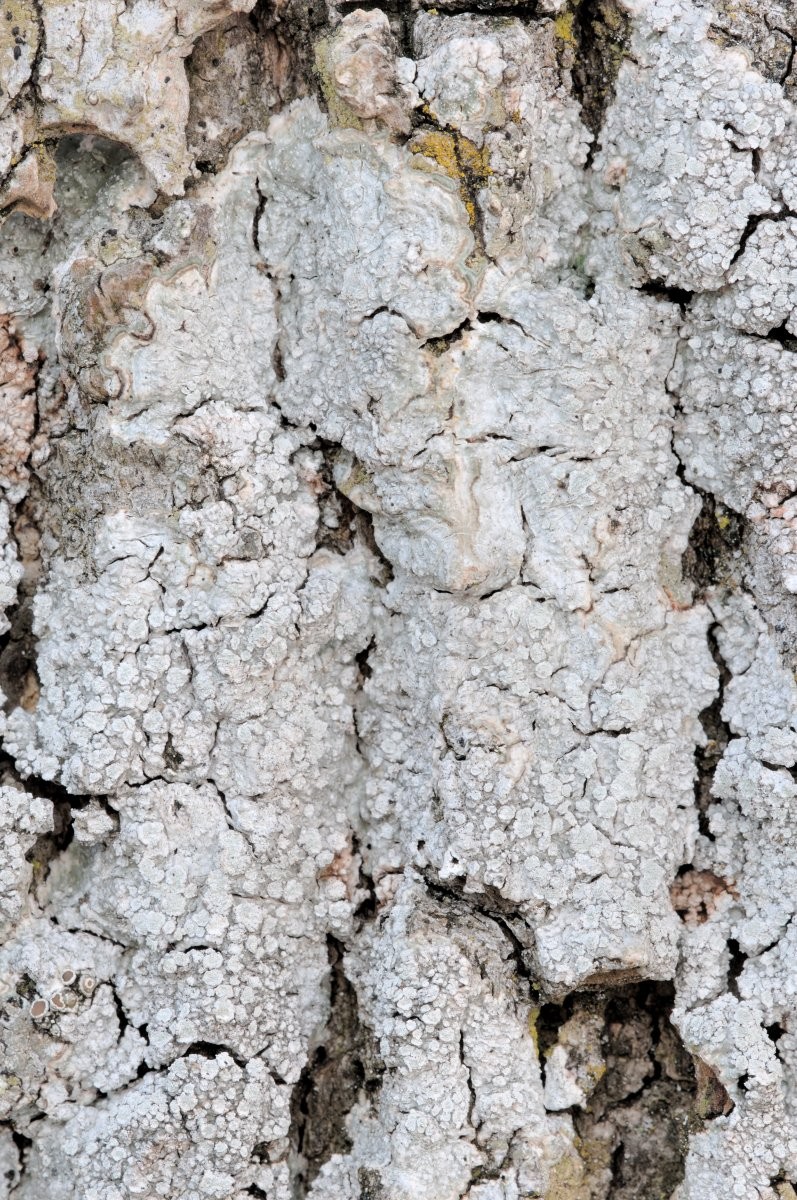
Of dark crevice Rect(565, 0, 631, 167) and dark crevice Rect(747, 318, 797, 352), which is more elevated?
dark crevice Rect(565, 0, 631, 167)

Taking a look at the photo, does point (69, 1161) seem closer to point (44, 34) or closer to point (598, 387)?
point (598, 387)

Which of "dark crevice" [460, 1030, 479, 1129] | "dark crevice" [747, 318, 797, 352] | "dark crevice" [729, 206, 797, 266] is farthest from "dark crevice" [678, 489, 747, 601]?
"dark crevice" [460, 1030, 479, 1129]

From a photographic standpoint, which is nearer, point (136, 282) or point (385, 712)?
point (136, 282)

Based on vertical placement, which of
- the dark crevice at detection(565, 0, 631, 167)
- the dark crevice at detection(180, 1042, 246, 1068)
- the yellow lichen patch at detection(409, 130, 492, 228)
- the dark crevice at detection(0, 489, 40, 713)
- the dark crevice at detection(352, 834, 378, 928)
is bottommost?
the dark crevice at detection(180, 1042, 246, 1068)

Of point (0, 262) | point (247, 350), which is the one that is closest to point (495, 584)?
point (247, 350)

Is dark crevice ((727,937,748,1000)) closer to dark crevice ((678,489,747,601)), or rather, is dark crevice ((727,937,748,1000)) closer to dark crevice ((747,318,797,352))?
dark crevice ((678,489,747,601))

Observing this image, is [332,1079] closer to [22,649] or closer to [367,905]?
[367,905]

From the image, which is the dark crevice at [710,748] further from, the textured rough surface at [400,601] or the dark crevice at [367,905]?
the dark crevice at [367,905]
